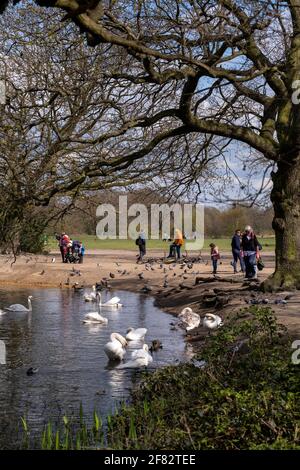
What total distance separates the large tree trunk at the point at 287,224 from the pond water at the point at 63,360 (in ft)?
10.5

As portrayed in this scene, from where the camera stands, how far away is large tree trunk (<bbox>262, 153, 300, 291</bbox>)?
68.9ft

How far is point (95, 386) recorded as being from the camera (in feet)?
46.4

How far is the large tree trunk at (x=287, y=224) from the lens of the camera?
68.9 feet

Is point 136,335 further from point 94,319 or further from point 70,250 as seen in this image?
point 70,250

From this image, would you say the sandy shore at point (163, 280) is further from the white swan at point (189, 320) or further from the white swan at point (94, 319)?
the white swan at point (94, 319)

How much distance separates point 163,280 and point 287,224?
1445 cm

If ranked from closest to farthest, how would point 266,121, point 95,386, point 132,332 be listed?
point 95,386, point 132,332, point 266,121

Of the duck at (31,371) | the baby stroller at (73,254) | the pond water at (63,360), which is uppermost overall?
the baby stroller at (73,254)

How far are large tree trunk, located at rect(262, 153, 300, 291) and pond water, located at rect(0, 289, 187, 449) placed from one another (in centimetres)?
321

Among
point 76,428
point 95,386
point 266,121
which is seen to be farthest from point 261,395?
point 266,121

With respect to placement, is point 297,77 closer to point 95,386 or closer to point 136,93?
point 136,93

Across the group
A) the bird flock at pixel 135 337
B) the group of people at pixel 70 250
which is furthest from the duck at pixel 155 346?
the group of people at pixel 70 250

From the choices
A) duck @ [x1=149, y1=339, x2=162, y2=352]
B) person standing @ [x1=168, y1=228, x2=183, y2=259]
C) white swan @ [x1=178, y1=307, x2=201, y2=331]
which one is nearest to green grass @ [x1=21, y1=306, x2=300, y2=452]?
duck @ [x1=149, y1=339, x2=162, y2=352]

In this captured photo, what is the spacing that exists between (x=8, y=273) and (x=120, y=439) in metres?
32.8
